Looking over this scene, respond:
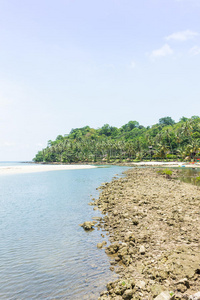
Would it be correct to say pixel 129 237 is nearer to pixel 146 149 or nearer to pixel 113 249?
pixel 113 249

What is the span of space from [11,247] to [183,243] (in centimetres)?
1108

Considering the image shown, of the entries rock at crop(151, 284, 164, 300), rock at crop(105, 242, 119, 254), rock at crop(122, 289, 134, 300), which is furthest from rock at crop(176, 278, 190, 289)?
rock at crop(105, 242, 119, 254)

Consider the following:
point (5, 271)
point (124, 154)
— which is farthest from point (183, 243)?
point (124, 154)

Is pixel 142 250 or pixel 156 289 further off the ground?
pixel 156 289

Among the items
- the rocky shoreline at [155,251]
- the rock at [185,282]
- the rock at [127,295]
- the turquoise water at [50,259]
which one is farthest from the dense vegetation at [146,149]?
the rock at [127,295]


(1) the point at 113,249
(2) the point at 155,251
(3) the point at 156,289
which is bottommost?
(1) the point at 113,249

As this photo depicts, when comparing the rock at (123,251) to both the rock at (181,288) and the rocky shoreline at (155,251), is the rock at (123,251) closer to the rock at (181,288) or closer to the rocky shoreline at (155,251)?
the rocky shoreline at (155,251)

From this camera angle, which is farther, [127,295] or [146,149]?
[146,149]

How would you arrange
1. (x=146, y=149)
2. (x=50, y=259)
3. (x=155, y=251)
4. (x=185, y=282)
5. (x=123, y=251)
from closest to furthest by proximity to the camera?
(x=185, y=282) < (x=155, y=251) < (x=123, y=251) < (x=50, y=259) < (x=146, y=149)

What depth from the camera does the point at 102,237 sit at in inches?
563

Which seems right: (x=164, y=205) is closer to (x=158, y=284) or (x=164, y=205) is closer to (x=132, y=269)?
(x=132, y=269)

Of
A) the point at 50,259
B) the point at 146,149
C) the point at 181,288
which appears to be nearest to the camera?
the point at 181,288

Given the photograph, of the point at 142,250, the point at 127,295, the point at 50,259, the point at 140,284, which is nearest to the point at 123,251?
the point at 142,250

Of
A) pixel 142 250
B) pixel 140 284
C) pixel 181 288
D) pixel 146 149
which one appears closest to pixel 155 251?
pixel 142 250
